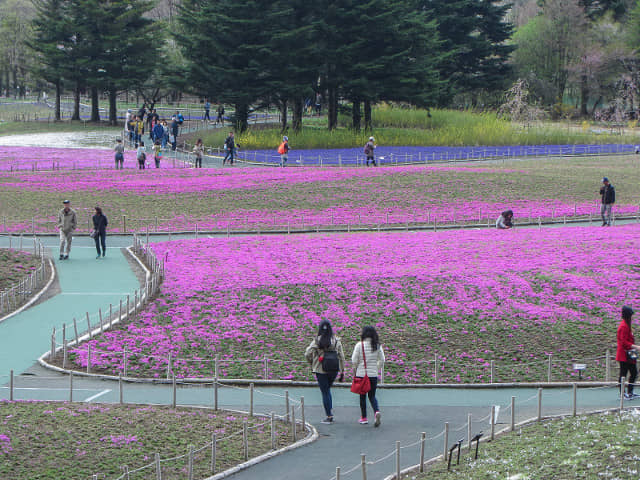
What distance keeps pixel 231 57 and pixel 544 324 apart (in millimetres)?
47628

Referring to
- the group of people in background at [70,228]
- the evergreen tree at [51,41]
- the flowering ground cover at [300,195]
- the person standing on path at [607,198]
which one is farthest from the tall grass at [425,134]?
the group of people in background at [70,228]

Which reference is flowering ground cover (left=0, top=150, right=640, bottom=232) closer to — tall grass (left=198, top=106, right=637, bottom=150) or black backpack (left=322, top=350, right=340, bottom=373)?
tall grass (left=198, top=106, right=637, bottom=150)

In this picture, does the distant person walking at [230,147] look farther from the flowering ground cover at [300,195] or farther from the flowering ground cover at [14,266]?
the flowering ground cover at [14,266]

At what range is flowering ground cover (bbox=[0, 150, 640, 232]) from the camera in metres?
37.0

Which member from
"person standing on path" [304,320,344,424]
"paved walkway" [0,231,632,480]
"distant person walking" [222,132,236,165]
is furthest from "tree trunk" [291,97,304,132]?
"person standing on path" [304,320,344,424]

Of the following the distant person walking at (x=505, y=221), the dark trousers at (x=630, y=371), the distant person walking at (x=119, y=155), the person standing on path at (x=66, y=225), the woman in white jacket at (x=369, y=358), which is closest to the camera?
the woman in white jacket at (x=369, y=358)

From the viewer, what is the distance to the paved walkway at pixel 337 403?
12.6 m

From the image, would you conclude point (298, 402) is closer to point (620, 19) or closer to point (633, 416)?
point (633, 416)

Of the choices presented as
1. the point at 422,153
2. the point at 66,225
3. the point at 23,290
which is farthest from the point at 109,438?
the point at 422,153

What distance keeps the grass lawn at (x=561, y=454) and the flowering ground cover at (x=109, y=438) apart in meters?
2.87

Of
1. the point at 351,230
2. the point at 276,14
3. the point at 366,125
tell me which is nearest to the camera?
the point at 351,230

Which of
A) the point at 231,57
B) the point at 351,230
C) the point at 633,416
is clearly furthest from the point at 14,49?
the point at 633,416

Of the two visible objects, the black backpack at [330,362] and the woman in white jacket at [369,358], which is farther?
the black backpack at [330,362]

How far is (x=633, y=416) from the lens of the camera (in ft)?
43.1
